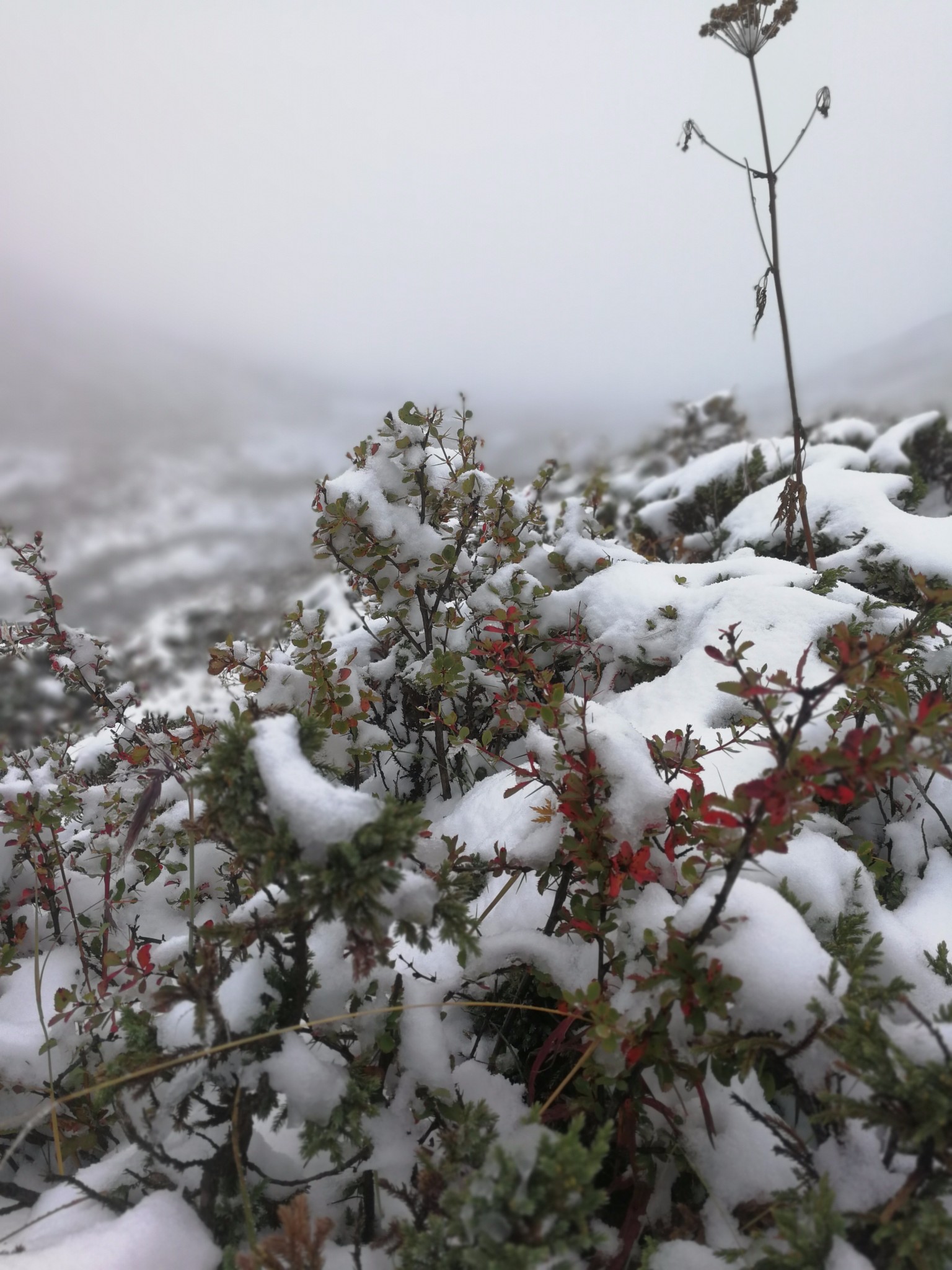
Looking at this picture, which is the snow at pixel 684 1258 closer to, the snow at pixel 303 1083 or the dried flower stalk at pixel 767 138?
the snow at pixel 303 1083

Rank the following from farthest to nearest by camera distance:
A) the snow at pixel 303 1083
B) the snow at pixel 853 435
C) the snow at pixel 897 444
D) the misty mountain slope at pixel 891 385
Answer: the misty mountain slope at pixel 891 385, the snow at pixel 853 435, the snow at pixel 897 444, the snow at pixel 303 1083

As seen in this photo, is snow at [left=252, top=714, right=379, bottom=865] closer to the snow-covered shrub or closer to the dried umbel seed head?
the snow-covered shrub

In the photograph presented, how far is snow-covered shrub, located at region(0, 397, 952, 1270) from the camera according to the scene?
944 mm

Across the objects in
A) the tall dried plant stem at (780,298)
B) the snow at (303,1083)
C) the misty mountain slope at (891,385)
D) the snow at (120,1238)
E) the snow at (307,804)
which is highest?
the misty mountain slope at (891,385)

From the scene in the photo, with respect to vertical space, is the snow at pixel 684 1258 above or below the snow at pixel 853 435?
below

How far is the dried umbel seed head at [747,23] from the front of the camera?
268 cm

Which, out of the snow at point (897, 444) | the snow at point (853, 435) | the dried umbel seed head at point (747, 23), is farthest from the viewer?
the snow at point (853, 435)

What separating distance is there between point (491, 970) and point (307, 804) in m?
0.77

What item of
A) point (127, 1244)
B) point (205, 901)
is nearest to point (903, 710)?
point (127, 1244)

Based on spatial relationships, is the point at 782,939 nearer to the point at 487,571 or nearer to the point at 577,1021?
the point at 577,1021

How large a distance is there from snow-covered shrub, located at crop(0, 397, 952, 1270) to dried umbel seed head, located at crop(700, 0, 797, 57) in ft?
8.11

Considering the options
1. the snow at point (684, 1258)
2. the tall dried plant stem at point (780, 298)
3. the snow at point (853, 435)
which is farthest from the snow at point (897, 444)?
the snow at point (684, 1258)

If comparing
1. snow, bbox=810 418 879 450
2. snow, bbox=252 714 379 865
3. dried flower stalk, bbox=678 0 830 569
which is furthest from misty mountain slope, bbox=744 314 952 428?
snow, bbox=252 714 379 865

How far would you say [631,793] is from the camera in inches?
55.1
